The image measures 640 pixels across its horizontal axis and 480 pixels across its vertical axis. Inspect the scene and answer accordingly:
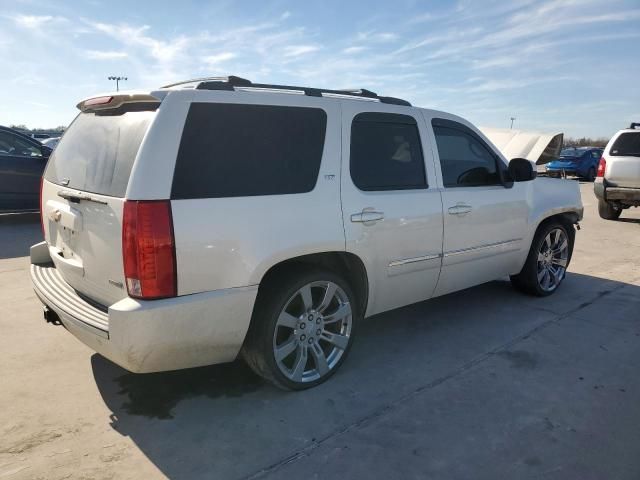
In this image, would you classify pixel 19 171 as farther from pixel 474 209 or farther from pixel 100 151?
pixel 474 209

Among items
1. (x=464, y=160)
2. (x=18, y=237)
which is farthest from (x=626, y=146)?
(x=18, y=237)

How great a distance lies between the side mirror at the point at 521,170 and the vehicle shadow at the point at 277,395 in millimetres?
1293

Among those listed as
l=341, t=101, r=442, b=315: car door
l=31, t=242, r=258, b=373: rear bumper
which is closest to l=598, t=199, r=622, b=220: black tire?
l=341, t=101, r=442, b=315: car door

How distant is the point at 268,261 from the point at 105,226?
2.96 ft

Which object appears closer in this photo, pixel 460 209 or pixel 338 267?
pixel 338 267

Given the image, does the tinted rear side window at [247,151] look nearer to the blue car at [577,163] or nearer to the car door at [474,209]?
the car door at [474,209]

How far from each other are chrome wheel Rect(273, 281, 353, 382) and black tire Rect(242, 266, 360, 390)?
1.6 inches

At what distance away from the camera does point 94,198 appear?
2781 millimetres

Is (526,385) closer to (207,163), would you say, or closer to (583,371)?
(583,371)

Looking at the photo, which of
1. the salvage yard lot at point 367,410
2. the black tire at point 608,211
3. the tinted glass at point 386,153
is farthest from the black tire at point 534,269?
the black tire at point 608,211

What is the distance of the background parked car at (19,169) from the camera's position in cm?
895

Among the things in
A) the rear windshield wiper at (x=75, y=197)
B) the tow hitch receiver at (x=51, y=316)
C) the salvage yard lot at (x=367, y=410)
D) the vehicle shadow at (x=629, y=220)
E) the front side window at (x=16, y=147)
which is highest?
the front side window at (x=16, y=147)

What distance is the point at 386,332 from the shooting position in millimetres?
4301

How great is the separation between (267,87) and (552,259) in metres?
3.71
